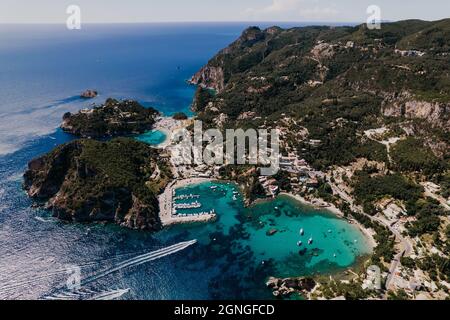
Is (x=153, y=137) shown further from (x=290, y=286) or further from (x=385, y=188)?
(x=290, y=286)

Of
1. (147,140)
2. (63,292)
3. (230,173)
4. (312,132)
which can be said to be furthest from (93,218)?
(312,132)

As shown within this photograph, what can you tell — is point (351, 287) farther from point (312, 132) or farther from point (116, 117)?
point (116, 117)

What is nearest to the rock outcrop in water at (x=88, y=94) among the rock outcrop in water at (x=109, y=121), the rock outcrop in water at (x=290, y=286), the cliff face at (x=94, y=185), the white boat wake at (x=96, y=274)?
the rock outcrop in water at (x=109, y=121)

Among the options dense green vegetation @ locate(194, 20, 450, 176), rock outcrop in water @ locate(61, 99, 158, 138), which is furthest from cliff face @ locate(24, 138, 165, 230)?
dense green vegetation @ locate(194, 20, 450, 176)

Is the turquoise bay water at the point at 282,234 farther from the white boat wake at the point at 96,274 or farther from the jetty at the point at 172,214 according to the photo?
the white boat wake at the point at 96,274

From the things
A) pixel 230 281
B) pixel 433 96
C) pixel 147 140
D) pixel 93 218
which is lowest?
pixel 230 281

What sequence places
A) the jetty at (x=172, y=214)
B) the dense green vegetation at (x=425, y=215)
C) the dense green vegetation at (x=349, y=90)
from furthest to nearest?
the dense green vegetation at (x=349, y=90)
the jetty at (x=172, y=214)
the dense green vegetation at (x=425, y=215)
